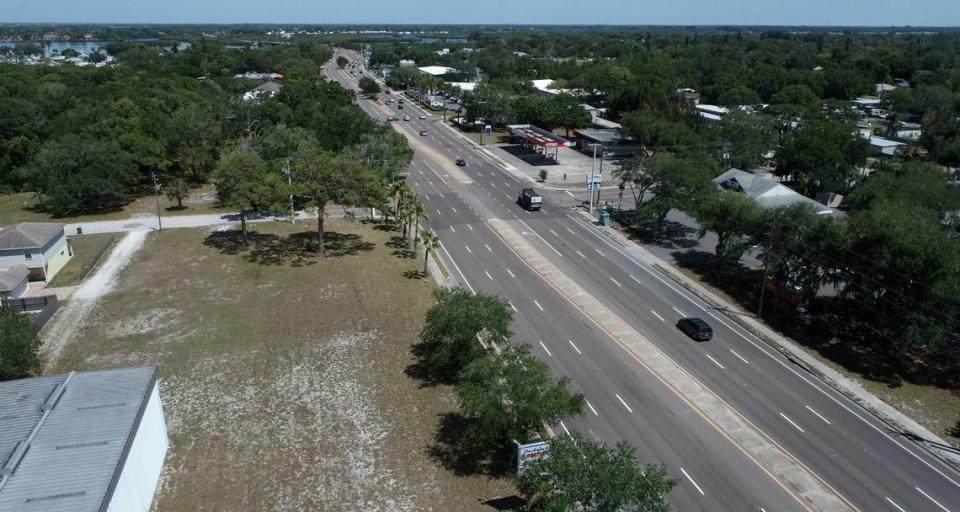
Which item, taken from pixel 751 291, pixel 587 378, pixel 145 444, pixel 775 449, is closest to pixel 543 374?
pixel 587 378


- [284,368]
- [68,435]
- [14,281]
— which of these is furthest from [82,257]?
[68,435]

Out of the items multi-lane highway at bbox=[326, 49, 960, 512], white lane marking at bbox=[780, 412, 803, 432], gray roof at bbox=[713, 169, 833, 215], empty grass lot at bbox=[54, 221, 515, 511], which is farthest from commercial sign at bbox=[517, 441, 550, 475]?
gray roof at bbox=[713, 169, 833, 215]

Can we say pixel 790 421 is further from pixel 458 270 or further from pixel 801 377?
pixel 458 270

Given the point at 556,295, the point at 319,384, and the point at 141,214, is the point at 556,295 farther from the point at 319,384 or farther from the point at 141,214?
the point at 141,214

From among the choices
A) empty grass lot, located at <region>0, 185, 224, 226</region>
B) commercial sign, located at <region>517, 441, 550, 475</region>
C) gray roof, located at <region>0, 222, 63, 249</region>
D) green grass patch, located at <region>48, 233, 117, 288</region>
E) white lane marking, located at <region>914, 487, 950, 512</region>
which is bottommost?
white lane marking, located at <region>914, 487, 950, 512</region>

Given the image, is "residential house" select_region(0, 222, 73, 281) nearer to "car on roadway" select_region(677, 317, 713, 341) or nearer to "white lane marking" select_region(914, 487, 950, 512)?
"car on roadway" select_region(677, 317, 713, 341)

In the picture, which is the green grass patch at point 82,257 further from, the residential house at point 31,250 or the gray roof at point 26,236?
the gray roof at point 26,236
